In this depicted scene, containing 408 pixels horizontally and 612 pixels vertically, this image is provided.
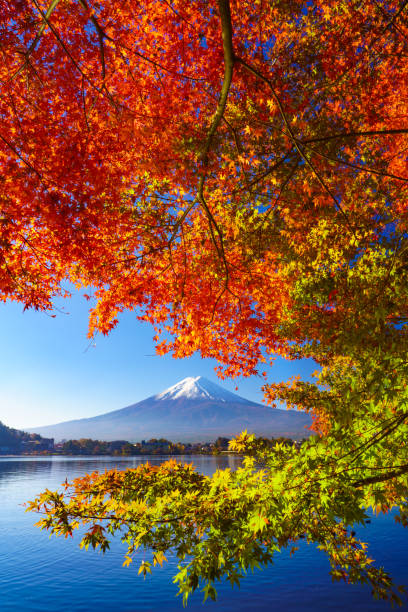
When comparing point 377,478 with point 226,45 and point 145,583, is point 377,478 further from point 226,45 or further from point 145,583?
point 145,583

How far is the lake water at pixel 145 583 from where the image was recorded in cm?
1170

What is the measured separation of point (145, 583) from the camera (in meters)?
14.9

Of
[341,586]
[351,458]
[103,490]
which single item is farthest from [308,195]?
[341,586]

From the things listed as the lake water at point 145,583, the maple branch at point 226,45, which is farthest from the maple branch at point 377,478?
the lake water at point 145,583

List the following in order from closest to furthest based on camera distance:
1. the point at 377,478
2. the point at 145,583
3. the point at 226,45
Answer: the point at 377,478, the point at 226,45, the point at 145,583

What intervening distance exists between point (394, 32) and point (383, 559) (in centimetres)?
1869

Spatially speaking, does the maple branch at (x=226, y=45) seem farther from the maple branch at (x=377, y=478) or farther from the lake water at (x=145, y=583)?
the lake water at (x=145, y=583)

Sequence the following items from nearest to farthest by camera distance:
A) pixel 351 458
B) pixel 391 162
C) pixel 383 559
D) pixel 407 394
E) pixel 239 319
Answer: pixel 407 394 < pixel 351 458 < pixel 391 162 < pixel 239 319 < pixel 383 559

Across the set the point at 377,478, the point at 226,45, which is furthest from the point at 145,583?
the point at 226,45

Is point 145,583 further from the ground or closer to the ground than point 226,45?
closer to the ground

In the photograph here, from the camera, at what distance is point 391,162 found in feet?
25.3

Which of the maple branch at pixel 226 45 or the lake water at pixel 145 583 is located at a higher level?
the maple branch at pixel 226 45

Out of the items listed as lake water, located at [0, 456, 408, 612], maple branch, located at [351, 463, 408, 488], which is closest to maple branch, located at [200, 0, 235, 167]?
maple branch, located at [351, 463, 408, 488]

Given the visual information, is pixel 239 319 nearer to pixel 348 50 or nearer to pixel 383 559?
pixel 348 50
